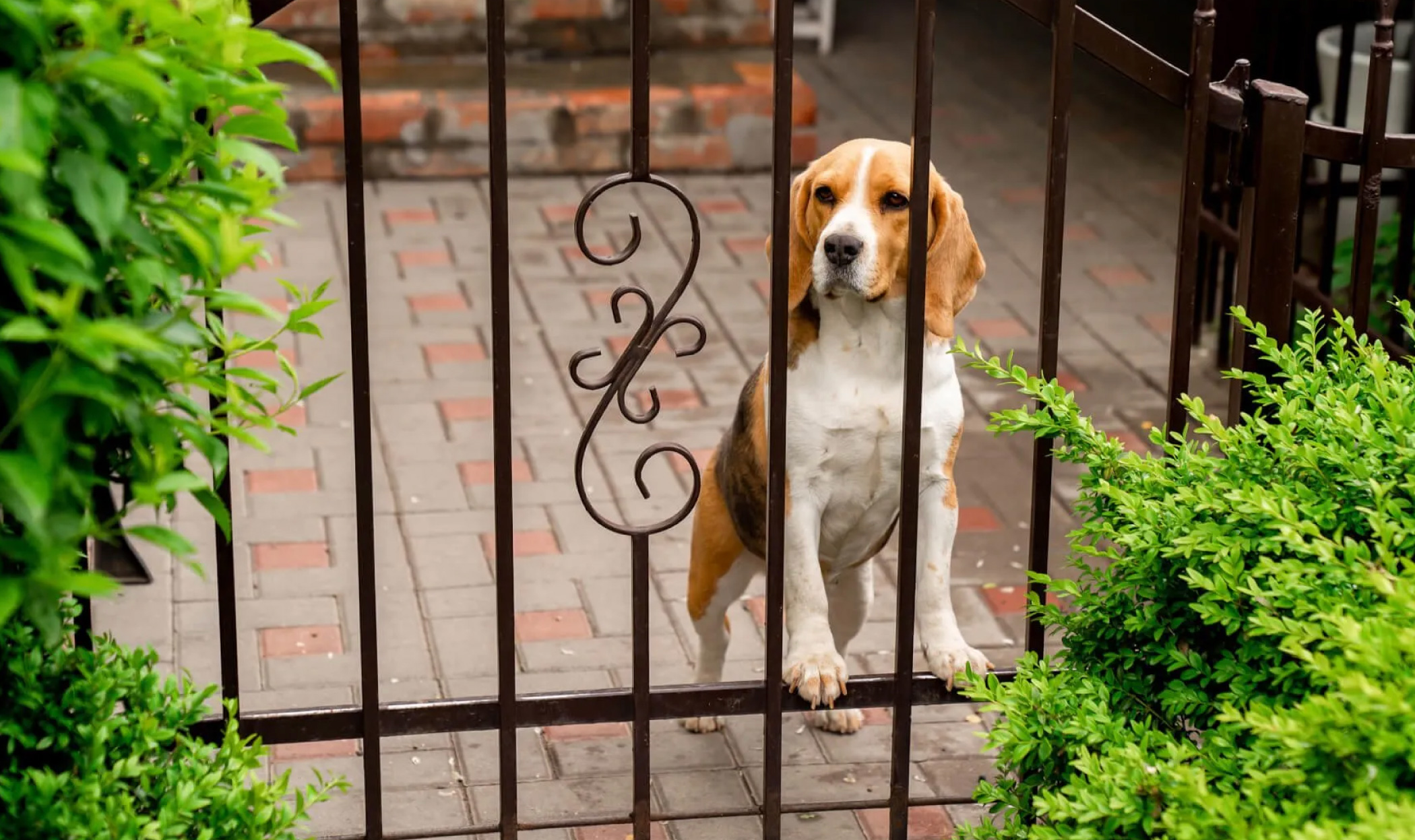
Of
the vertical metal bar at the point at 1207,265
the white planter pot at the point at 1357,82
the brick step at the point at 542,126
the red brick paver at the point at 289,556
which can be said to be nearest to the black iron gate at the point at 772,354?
the red brick paver at the point at 289,556

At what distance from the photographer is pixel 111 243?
1891mm

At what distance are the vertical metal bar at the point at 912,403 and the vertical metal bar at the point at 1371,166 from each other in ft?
2.65

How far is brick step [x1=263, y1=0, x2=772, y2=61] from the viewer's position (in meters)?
8.67

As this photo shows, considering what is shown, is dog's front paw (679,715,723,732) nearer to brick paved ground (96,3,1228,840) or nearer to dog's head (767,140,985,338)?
brick paved ground (96,3,1228,840)

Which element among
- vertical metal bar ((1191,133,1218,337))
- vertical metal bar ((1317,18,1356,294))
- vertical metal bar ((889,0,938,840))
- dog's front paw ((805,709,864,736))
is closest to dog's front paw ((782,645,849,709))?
vertical metal bar ((889,0,938,840))

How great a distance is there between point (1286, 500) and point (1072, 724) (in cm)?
45

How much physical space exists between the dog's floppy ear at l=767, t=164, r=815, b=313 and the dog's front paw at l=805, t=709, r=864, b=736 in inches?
43.1

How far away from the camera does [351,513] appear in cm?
502

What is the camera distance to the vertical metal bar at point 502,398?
8.45 feet

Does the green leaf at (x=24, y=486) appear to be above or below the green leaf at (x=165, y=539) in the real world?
above

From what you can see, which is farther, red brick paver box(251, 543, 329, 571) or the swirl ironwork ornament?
red brick paver box(251, 543, 329, 571)

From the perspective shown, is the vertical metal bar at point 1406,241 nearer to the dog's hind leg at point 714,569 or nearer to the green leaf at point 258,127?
the dog's hind leg at point 714,569

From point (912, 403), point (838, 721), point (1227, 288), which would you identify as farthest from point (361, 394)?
point (1227, 288)

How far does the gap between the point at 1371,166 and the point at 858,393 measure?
1014mm
